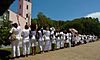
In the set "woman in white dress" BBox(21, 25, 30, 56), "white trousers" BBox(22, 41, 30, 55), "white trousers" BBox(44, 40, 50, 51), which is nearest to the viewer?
"woman in white dress" BBox(21, 25, 30, 56)

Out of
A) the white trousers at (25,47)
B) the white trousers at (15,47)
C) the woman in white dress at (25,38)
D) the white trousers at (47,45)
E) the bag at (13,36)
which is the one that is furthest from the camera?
the white trousers at (47,45)

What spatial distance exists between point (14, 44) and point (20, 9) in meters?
90.1

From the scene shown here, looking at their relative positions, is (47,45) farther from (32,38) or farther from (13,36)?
(13,36)

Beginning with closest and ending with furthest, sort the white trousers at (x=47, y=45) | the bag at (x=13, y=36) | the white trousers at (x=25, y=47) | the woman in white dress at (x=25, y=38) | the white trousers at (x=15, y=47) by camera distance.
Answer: the bag at (x=13, y=36), the white trousers at (x=15, y=47), the woman in white dress at (x=25, y=38), the white trousers at (x=25, y=47), the white trousers at (x=47, y=45)

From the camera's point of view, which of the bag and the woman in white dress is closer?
the bag

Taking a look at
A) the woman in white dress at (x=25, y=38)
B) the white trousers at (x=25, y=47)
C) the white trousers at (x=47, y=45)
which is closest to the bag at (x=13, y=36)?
the woman in white dress at (x=25, y=38)

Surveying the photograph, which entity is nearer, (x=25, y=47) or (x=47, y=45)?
(x=25, y=47)

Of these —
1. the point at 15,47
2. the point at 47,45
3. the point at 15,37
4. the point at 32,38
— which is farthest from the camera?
the point at 47,45

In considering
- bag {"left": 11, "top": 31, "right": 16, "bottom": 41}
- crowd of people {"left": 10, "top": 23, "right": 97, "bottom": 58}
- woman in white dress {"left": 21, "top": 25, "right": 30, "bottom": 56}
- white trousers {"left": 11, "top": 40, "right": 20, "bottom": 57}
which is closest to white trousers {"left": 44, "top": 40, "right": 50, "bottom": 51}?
crowd of people {"left": 10, "top": 23, "right": 97, "bottom": 58}

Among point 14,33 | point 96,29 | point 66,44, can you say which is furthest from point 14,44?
point 96,29

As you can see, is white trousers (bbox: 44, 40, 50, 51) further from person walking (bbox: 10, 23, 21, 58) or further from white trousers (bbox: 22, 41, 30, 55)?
person walking (bbox: 10, 23, 21, 58)

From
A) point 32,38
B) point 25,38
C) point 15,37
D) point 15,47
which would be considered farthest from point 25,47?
point 15,37

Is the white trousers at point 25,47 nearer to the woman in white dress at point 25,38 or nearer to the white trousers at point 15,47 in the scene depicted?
the woman in white dress at point 25,38

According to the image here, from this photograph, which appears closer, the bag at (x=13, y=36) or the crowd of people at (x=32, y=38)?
the bag at (x=13, y=36)
